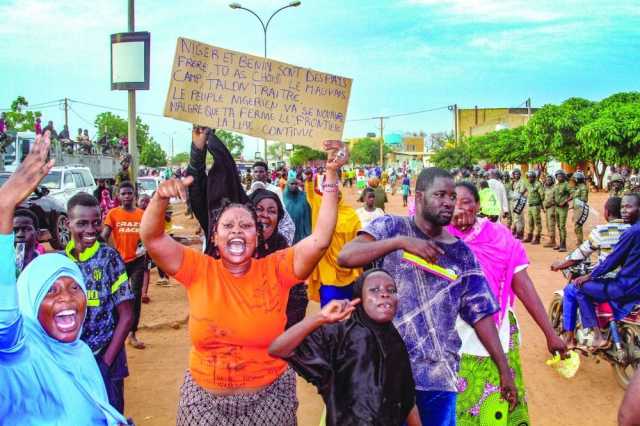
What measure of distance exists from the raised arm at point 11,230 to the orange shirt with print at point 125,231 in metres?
4.82

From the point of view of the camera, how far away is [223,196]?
369 cm

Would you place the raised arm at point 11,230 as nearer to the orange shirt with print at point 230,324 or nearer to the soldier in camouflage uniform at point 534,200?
the orange shirt with print at point 230,324

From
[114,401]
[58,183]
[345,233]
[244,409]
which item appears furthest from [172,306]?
[58,183]

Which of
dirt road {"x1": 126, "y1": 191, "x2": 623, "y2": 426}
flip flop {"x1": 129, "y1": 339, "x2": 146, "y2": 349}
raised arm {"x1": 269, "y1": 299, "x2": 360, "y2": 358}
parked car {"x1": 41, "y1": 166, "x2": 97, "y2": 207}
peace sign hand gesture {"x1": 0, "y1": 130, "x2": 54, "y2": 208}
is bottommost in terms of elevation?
dirt road {"x1": 126, "y1": 191, "x2": 623, "y2": 426}

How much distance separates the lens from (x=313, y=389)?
572 centimetres

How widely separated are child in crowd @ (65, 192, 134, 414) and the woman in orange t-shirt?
0.80m

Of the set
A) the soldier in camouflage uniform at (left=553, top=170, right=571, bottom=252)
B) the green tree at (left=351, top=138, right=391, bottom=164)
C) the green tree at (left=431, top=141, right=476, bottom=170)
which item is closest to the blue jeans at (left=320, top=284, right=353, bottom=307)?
the soldier in camouflage uniform at (left=553, top=170, right=571, bottom=252)

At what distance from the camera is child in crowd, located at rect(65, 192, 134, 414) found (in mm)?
3424

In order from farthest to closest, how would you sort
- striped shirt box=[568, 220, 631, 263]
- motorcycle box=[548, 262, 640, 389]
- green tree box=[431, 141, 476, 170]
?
green tree box=[431, 141, 476, 170] < striped shirt box=[568, 220, 631, 263] < motorcycle box=[548, 262, 640, 389]

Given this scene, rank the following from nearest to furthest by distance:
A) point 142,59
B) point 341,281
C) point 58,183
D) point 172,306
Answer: point 341,281
point 172,306
point 142,59
point 58,183

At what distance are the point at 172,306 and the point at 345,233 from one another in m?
3.62

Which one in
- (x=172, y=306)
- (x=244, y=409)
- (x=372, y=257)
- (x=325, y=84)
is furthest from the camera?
(x=172, y=306)

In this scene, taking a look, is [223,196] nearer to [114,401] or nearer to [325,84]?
[325,84]

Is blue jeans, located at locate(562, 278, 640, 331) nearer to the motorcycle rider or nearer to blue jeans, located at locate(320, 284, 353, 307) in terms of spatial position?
the motorcycle rider
